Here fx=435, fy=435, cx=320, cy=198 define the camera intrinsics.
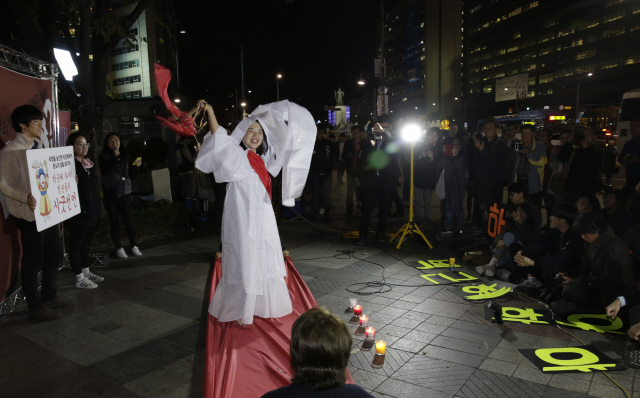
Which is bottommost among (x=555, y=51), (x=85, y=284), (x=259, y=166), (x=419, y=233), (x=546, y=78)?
(x=85, y=284)

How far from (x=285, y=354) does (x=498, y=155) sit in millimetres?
6175

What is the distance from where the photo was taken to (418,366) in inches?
146

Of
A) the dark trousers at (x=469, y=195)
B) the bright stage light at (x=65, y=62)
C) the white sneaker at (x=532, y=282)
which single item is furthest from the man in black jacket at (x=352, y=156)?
the bright stage light at (x=65, y=62)

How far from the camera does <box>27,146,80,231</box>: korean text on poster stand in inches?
180

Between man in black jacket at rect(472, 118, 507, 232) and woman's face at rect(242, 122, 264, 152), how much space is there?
5255 millimetres

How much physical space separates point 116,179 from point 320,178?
4890mm

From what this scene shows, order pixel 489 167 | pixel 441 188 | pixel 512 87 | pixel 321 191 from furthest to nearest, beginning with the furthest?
pixel 512 87, pixel 321 191, pixel 441 188, pixel 489 167

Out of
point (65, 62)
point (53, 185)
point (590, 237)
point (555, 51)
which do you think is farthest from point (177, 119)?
point (555, 51)

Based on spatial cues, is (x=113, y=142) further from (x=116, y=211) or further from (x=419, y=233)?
(x=419, y=233)

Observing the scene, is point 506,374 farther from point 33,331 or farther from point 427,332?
point 33,331

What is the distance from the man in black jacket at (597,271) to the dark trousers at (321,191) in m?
6.29

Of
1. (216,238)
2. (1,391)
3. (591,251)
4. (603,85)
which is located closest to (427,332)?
(591,251)

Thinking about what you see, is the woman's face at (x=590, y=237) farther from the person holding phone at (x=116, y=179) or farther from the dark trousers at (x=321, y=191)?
the person holding phone at (x=116, y=179)

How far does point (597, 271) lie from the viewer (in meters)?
4.58
